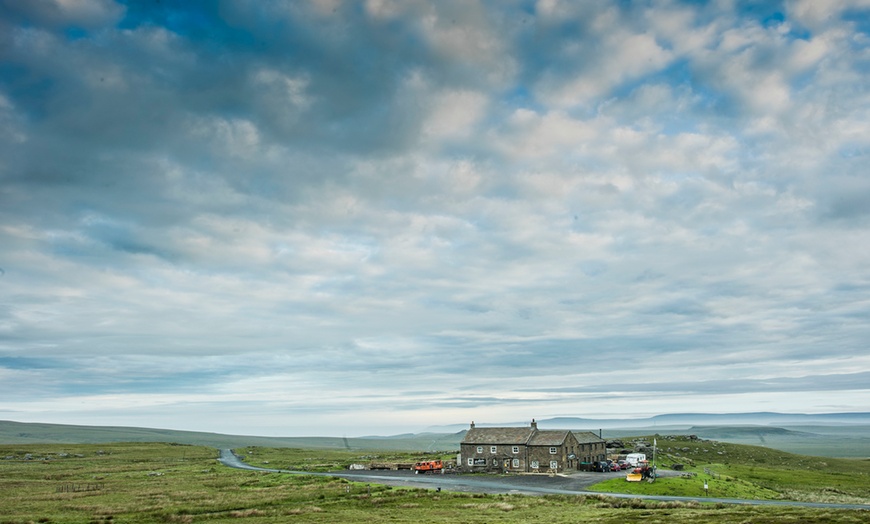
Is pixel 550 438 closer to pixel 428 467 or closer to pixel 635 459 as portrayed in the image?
pixel 635 459

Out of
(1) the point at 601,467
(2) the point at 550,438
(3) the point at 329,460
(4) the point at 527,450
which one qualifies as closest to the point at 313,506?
(4) the point at 527,450

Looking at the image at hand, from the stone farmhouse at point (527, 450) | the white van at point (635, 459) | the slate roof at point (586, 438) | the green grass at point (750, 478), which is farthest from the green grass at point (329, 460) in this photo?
the green grass at point (750, 478)

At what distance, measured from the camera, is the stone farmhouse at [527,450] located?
9050cm

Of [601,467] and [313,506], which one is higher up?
[313,506]

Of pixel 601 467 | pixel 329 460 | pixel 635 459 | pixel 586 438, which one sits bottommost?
pixel 329 460

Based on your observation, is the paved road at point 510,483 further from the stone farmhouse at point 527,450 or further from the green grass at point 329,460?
the green grass at point 329,460

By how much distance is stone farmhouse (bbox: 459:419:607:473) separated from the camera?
90500mm


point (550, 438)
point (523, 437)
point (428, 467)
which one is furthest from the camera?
point (523, 437)

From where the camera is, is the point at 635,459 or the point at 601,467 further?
the point at 635,459

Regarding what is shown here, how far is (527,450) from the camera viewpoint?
9294 cm

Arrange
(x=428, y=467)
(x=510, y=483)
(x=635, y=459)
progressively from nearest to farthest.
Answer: (x=510, y=483) < (x=428, y=467) < (x=635, y=459)

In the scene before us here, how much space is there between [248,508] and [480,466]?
50522mm

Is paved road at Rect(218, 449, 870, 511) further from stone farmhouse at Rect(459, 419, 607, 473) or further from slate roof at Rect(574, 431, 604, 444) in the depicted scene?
slate roof at Rect(574, 431, 604, 444)

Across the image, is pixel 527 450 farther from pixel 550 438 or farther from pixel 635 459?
pixel 635 459
